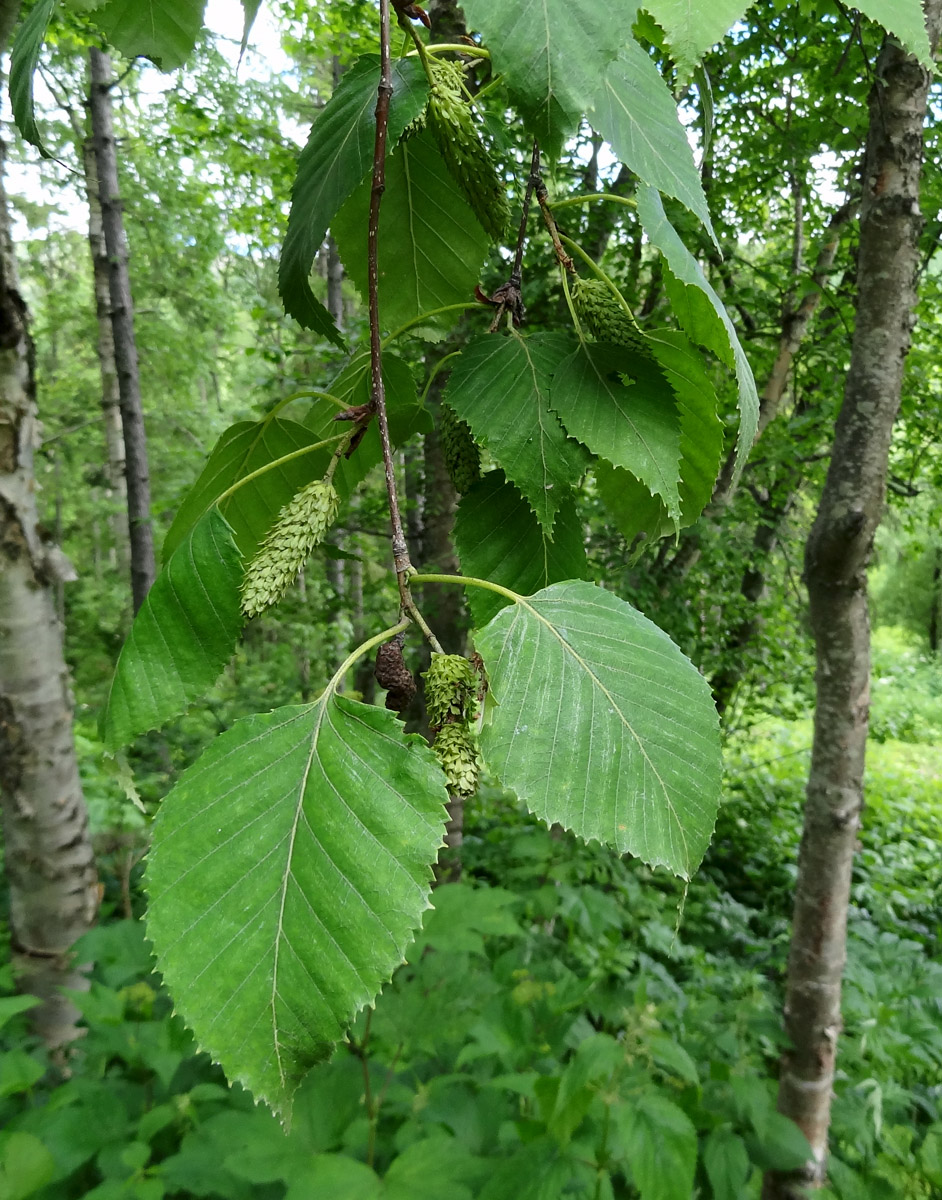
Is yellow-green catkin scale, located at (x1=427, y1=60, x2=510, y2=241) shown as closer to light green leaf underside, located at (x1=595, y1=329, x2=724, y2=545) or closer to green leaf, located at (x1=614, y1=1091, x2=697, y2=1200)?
light green leaf underside, located at (x1=595, y1=329, x2=724, y2=545)

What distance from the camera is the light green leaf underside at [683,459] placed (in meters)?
0.74

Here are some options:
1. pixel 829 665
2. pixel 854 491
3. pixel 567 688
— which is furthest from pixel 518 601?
pixel 829 665

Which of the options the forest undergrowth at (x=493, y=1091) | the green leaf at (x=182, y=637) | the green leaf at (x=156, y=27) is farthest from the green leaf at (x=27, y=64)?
the forest undergrowth at (x=493, y=1091)

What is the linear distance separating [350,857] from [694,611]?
4.64 m

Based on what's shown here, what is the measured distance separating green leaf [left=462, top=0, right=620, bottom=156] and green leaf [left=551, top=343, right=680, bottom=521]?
22 centimetres

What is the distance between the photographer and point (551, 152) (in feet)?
1.64

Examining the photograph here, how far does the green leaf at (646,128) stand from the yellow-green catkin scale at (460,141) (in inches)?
4.6

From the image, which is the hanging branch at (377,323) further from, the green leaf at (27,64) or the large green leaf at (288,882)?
the green leaf at (27,64)

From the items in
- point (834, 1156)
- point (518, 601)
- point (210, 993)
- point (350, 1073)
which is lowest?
point (834, 1156)

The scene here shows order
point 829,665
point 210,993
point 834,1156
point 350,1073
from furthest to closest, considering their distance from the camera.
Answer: point 834,1156, point 829,665, point 350,1073, point 210,993

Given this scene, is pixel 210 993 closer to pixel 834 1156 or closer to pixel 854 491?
pixel 854 491

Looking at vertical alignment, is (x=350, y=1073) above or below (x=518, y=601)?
below

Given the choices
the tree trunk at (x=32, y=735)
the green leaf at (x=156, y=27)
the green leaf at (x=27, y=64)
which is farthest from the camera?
the tree trunk at (x=32, y=735)

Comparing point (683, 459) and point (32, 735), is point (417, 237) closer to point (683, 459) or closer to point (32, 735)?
point (683, 459)
